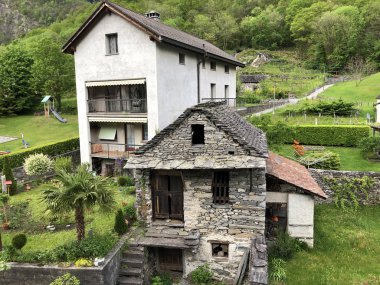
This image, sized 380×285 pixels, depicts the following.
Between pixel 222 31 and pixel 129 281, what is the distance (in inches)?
3892

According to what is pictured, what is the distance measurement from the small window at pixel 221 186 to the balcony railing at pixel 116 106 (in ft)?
35.7

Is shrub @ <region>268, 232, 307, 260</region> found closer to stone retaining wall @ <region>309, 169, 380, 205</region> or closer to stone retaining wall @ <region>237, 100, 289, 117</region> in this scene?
stone retaining wall @ <region>309, 169, 380, 205</region>

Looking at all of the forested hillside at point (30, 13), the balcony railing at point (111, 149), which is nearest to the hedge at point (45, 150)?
the balcony railing at point (111, 149)

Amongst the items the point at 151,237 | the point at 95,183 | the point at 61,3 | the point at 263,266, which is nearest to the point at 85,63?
the point at 95,183

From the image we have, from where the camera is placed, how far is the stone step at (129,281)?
40.4 ft

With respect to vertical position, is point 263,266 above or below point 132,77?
below

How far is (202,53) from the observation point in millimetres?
25438

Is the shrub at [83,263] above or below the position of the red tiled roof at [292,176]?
below

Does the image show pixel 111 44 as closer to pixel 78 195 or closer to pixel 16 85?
pixel 78 195

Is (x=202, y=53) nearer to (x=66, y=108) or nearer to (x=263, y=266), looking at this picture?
(x=263, y=266)

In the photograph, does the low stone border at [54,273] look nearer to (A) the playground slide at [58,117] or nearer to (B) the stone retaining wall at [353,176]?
(B) the stone retaining wall at [353,176]

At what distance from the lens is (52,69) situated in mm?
45375

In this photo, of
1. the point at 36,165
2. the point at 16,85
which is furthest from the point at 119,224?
the point at 16,85

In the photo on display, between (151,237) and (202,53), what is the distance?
16466 mm
